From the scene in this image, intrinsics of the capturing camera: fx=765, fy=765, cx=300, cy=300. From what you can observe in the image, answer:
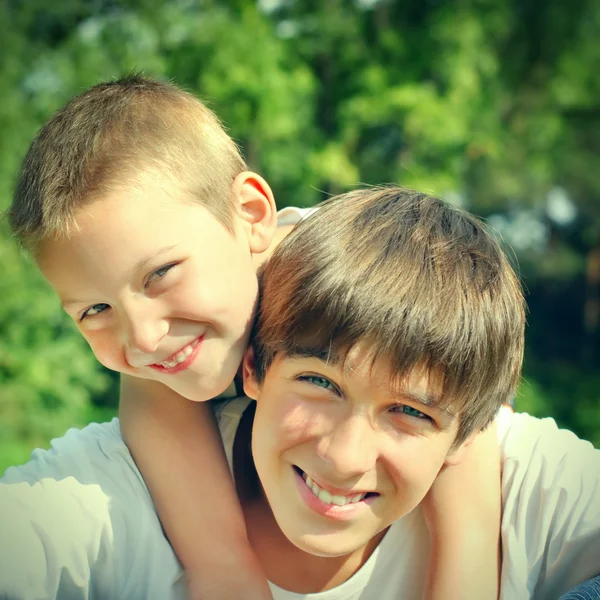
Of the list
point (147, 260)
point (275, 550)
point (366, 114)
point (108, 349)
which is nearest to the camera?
point (147, 260)

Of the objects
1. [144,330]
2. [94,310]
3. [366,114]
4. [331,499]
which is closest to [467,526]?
[331,499]

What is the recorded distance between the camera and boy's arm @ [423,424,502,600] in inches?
63.8

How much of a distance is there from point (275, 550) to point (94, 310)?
2.24 ft

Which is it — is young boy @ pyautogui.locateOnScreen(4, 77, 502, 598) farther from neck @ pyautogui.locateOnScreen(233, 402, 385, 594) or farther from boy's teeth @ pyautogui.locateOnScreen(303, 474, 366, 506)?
boy's teeth @ pyautogui.locateOnScreen(303, 474, 366, 506)

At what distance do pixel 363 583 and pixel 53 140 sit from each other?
3.87 feet

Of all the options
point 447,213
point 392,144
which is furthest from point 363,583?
point 392,144

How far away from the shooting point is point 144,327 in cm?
155

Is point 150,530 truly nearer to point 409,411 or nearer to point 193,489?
point 193,489

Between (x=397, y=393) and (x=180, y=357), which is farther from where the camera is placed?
(x=180, y=357)

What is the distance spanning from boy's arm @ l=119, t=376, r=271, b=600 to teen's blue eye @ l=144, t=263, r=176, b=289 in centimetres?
35

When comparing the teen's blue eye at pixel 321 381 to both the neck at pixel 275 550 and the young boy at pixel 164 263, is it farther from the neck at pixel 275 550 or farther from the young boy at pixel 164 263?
the neck at pixel 275 550

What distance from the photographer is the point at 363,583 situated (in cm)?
171

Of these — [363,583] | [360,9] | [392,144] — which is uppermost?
[360,9]

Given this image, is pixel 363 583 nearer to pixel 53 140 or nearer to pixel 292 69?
pixel 53 140
